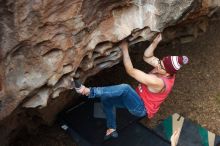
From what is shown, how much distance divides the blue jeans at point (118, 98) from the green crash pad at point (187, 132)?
31.0 inches

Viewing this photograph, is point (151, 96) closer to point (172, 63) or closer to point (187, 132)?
point (172, 63)

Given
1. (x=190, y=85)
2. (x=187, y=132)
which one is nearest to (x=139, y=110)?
(x=187, y=132)

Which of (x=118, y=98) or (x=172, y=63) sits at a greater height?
(x=172, y=63)

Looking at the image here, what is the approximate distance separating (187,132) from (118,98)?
1.52 meters

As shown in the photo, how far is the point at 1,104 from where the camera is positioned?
14.2 feet

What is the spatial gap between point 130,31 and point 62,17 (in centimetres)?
95

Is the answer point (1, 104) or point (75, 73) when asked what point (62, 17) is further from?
point (1, 104)

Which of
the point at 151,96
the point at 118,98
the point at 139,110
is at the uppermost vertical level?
the point at 118,98

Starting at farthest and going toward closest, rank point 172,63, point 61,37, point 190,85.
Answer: point 190,85 → point 172,63 → point 61,37

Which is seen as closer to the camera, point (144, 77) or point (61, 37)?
point (61, 37)

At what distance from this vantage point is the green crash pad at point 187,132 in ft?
18.9

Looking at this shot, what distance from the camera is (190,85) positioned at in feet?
22.1

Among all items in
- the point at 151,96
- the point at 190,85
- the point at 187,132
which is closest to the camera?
the point at 151,96

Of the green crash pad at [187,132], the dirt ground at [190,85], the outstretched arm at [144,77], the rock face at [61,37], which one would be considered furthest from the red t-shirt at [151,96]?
the dirt ground at [190,85]
